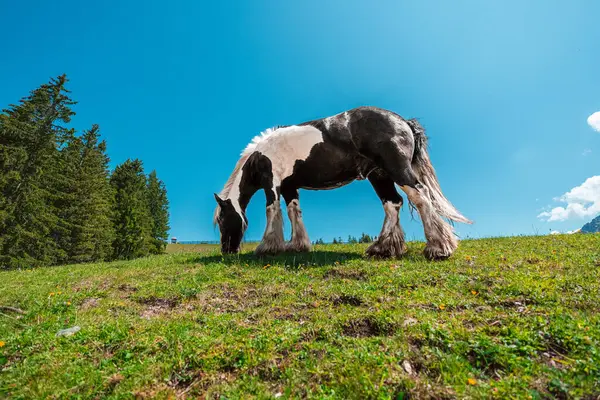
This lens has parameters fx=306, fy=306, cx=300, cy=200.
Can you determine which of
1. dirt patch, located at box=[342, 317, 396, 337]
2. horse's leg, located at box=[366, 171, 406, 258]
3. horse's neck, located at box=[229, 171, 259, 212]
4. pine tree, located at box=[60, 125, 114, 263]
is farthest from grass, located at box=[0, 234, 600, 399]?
pine tree, located at box=[60, 125, 114, 263]

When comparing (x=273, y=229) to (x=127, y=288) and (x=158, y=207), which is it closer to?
(x=127, y=288)

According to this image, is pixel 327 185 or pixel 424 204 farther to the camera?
pixel 327 185

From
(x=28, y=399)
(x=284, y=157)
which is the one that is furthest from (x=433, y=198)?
(x=28, y=399)

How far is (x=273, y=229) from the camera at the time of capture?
8.30 metres

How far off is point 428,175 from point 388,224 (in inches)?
64.2

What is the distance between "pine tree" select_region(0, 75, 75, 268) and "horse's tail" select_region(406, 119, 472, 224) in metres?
28.4

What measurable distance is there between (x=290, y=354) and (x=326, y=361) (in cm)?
38

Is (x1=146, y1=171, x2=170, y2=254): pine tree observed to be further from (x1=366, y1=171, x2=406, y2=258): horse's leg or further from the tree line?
(x1=366, y1=171, x2=406, y2=258): horse's leg

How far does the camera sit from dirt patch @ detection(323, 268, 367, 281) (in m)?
5.70

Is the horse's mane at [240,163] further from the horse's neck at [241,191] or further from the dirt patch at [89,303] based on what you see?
the dirt patch at [89,303]

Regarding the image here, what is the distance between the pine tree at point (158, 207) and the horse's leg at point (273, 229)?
148ft

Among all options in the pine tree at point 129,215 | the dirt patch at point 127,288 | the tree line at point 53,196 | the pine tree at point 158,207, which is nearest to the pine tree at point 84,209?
the tree line at point 53,196

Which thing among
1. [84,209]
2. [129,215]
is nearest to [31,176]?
[84,209]

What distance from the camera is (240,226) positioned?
29.6 ft
